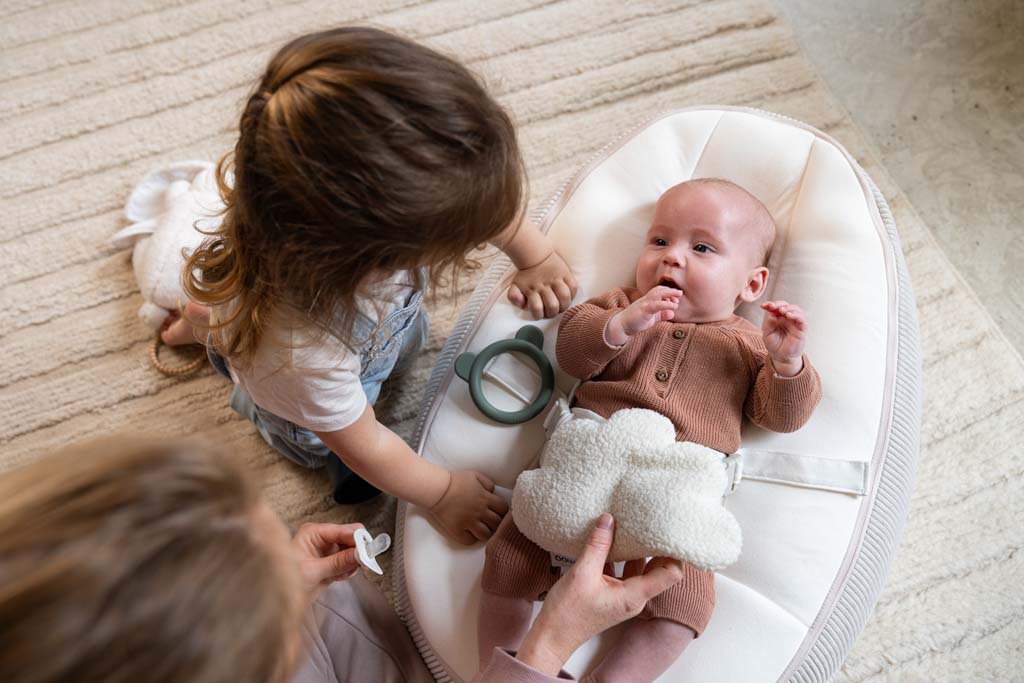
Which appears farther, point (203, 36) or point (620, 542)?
point (203, 36)

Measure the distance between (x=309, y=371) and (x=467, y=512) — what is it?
0.86ft

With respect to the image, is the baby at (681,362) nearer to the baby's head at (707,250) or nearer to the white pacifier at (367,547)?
the baby's head at (707,250)

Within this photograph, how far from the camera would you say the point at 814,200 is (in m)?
1.01

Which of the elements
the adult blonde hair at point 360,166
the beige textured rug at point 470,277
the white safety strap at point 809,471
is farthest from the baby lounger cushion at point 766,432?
the adult blonde hair at point 360,166

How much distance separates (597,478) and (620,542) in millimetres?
67

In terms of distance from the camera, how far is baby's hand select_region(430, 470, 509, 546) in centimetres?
90

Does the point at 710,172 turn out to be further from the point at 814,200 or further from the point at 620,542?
the point at 620,542

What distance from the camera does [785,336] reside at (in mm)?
832

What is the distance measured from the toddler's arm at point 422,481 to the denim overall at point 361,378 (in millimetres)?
79

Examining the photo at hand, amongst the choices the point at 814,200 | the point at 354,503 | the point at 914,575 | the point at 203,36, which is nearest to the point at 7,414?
the point at 354,503

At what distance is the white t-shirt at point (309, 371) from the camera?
73 centimetres

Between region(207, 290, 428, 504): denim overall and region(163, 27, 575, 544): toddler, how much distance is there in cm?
2

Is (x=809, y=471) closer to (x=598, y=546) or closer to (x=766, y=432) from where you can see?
(x=766, y=432)

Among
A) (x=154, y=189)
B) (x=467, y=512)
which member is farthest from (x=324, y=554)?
(x=154, y=189)
